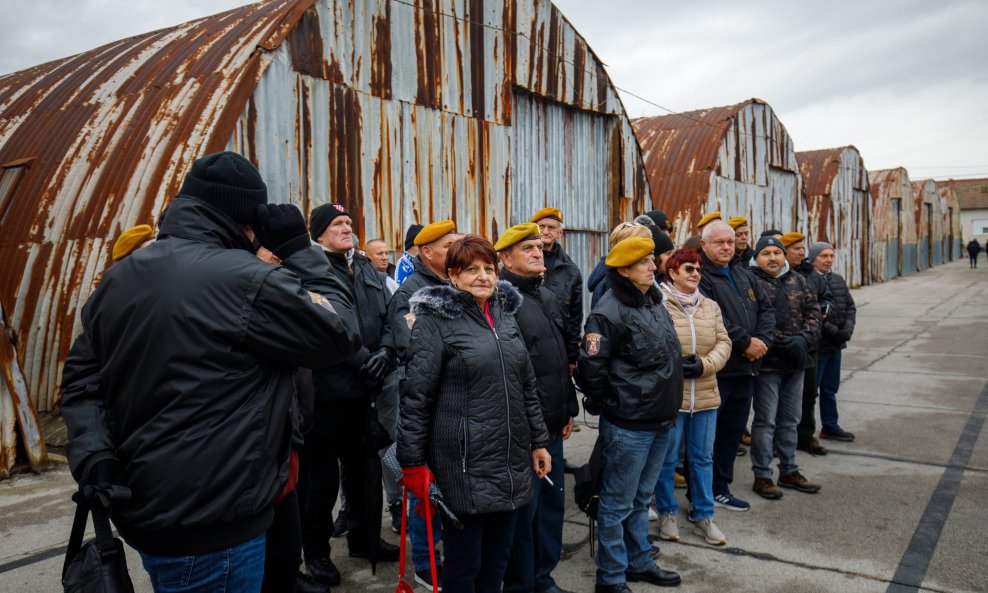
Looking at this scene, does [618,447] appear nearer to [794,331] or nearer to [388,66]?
[794,331]

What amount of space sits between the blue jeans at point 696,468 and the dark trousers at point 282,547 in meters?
2.51

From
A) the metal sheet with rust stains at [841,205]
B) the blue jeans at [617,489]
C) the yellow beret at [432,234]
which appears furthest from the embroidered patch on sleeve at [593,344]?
the metal sheet with rust stains at [841,205]

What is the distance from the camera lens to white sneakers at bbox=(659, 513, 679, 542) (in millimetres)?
4582

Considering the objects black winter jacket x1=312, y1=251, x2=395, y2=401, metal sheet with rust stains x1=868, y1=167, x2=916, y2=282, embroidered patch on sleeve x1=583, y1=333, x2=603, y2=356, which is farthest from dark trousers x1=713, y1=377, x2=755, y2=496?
metal sheet with rust stains x1=868, y1=167, x2=916, y2=282

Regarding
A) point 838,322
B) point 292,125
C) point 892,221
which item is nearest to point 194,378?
point 292,125

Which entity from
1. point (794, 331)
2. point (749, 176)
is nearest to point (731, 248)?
point (794, 331)

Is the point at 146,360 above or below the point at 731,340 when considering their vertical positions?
above

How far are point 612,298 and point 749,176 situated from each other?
1338cm

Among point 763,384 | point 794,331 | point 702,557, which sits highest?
point 794,331

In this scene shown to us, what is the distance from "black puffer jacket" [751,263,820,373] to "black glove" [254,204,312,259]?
13.5 feet

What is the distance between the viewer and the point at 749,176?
1598cm

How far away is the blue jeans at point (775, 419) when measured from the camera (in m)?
5.42

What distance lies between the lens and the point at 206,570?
2059mm

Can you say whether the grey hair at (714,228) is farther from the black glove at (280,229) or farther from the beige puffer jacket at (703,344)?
the black glove at (280,229)
